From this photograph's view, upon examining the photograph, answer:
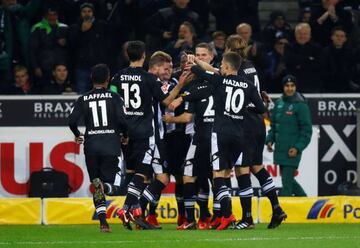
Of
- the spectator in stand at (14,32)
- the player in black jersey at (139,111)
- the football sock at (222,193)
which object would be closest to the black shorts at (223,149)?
the football sock at (222,193)

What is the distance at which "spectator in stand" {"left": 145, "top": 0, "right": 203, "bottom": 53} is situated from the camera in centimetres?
2202

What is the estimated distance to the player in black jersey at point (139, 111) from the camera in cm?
1585

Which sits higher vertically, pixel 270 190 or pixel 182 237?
pixel 270 190

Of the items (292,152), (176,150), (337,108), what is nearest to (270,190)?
(176,150)

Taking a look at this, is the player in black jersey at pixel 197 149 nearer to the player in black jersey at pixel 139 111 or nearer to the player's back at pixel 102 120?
the player in black jersey at pixel 139 111

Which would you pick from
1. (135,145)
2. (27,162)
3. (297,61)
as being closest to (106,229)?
(135,145)

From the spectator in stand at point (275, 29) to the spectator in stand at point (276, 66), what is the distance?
0.58ft

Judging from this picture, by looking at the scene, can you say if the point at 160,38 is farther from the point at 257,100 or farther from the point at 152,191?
the point at 257,100

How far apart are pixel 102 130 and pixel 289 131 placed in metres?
4.97

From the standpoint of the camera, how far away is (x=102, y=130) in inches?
607

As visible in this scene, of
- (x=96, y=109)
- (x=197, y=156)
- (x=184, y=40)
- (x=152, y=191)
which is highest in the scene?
(x=184, y=40)

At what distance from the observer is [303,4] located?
23750 millimetres

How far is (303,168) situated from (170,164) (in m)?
4.59

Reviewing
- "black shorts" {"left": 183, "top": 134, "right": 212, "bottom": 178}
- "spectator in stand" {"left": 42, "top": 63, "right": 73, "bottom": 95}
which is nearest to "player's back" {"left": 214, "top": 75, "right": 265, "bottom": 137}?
"black shorts" {"left": 183, "top": 134, "right": 212, "bottom": 178}
